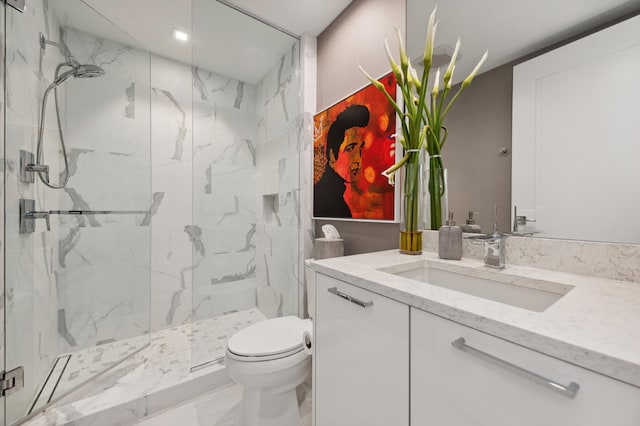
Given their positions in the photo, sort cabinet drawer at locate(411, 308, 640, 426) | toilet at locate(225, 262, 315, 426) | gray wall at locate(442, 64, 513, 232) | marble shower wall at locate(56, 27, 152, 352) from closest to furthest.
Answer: cabinet drawer at locate(411, 308, 640, 426), gray wall at locate(442, 64, 513, 232), toilet at locate(225, 262, 315, 426), marble shower wall at locate(56, 27, 152, 352)

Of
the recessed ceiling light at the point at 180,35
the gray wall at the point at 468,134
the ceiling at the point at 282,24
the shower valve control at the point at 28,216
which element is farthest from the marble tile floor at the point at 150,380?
the recessed ceiling light at the point at 180,35

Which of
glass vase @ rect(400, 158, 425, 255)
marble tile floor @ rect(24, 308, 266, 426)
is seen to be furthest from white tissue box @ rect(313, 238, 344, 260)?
marble tile floor @ rect(24, 308, 266, 426)

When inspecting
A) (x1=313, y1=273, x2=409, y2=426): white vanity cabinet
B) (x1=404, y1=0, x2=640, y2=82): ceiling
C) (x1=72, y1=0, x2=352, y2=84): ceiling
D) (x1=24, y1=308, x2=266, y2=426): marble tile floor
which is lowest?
(x1=24, y1=308, x2=266, y2=426): marble tile floor

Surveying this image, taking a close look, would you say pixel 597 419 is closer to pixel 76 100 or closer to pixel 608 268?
pixel 608 268

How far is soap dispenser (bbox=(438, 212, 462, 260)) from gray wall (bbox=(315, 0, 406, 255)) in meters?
0.36

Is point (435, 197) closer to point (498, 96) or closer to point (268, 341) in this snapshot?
point (498, 96)

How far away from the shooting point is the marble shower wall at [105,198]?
66.4 inches

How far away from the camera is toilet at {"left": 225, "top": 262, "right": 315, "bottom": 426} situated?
1.16m

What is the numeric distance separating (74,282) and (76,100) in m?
1.17

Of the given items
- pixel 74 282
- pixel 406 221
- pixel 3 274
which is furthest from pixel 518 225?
pixel 74 282

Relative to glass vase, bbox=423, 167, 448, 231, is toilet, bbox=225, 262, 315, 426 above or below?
below

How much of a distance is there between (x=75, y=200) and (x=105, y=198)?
155 millimetres

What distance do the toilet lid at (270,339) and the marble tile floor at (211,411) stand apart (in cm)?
43

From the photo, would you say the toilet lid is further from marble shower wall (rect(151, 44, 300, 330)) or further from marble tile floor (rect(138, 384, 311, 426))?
marble shower wall (rect(151, 44, 300, 330))
